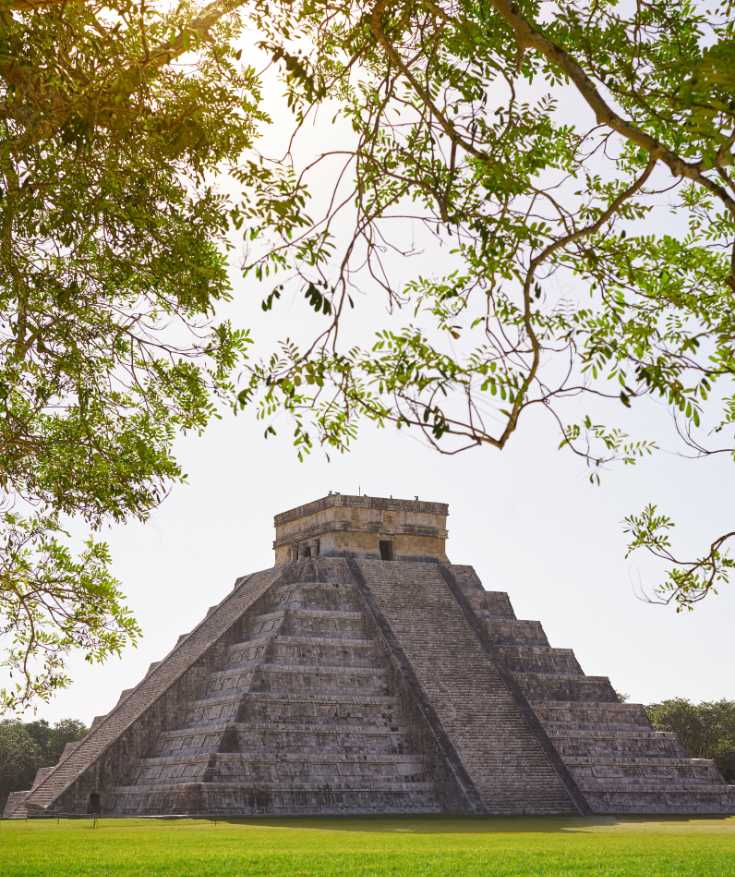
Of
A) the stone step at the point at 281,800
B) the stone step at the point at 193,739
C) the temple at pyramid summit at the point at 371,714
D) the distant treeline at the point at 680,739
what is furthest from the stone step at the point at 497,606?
the distant treeline at the point at 680,739

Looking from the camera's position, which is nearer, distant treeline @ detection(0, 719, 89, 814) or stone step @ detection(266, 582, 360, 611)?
stone step @ detection(266, 582, 360, 611)

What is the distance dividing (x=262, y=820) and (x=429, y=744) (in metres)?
4.66

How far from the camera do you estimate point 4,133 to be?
7742 millimetres

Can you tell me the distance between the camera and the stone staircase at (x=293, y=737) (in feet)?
73.9

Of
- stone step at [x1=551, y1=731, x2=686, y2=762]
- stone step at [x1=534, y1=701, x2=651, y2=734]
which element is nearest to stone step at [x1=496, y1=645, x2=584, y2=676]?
stone step at [x1=534, y1=701, x2=651, y2=734]

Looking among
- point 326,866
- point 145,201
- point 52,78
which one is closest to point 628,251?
point 145,201

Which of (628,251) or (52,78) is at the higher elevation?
(52,78)

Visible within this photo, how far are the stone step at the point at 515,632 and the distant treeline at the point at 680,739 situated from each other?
418 inches

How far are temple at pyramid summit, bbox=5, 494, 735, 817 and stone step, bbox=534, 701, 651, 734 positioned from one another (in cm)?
5

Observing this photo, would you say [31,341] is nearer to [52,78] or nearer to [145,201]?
[145,201]

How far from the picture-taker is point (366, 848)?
1421 centimetres

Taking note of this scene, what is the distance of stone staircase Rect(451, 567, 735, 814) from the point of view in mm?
25236

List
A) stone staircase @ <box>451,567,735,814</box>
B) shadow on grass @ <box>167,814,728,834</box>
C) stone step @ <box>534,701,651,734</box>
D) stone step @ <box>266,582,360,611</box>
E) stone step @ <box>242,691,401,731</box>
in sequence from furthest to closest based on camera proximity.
Result: stone step @ <box>266,582,360,611</box>
stone step @ <box>534,701,651,734</box>
stone staircase @ <box>451,567,735,814</box>
stone step @ <box>242,691,401,731</box>
shadow on grass @ <box>167,814,728,834</box>

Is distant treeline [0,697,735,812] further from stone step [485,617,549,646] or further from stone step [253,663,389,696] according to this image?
stone step [253,663,389,696]
